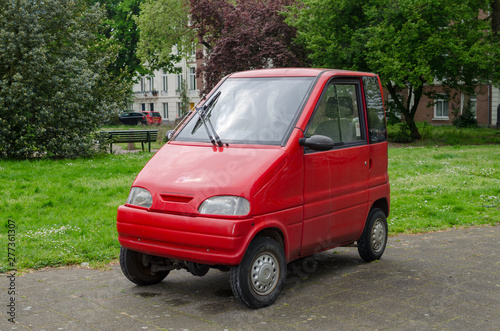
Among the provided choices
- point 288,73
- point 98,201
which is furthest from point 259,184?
point 98,201

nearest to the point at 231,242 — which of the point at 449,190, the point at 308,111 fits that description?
the point at 308,111

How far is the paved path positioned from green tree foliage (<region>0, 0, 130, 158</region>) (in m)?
11.9

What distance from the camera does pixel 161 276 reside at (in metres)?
6.17

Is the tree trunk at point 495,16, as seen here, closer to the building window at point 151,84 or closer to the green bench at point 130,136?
the green bench at point 130,136

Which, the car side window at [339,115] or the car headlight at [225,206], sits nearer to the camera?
the car headlight at [225,206]

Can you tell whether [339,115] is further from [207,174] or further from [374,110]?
[207,174]

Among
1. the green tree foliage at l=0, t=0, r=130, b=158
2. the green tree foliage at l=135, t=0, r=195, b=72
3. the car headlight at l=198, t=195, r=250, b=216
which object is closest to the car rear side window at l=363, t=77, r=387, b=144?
the car headlight at l=198, t=195, r=250, b=216

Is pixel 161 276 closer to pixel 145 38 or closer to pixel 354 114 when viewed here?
pixel 354 114

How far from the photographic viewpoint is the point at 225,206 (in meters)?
5.12

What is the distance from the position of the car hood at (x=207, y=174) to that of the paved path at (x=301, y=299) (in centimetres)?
93

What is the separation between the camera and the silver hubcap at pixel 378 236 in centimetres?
711

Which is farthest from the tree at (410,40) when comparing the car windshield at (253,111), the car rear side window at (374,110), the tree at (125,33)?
the tree at (125,33)

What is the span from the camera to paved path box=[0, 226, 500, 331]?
4.85 m

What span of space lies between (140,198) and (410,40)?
23794mm
